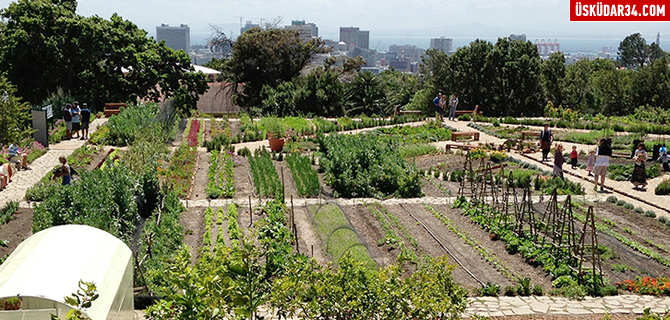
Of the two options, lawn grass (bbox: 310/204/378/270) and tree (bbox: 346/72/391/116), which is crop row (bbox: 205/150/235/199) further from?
tree (bbox: 346/72/391/116)

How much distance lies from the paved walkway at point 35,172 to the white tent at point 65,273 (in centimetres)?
875

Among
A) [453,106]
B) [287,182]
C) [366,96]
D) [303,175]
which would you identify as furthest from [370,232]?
[366,96]

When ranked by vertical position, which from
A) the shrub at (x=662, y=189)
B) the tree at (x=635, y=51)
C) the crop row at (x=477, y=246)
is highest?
the tree at (x=635, y=51)

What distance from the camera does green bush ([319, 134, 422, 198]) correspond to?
18.9m

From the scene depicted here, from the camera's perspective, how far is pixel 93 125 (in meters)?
27.6

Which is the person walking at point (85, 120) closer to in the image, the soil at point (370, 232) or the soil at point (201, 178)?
the soil at point (201, 178)

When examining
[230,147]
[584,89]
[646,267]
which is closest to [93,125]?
[230,147]

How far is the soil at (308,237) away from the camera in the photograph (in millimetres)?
13997

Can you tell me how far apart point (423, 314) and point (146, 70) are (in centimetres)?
Result: 2923

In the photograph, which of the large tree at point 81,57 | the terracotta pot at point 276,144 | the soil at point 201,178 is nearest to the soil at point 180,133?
the soil at point 201,178

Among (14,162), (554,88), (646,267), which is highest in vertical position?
(554,88)

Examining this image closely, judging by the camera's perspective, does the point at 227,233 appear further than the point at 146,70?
No

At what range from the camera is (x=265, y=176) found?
2053cm

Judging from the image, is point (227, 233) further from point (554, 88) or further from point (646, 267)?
point (554, 88)
